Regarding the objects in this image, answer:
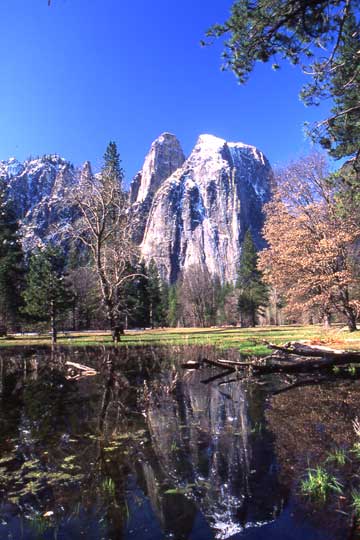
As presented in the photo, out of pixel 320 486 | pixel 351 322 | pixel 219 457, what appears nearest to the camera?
pixel 320 486

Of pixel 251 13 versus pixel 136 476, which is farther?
pixel 251 13

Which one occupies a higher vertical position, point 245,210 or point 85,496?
point 245,210

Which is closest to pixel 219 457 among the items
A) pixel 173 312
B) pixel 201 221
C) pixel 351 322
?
pixel 351 322

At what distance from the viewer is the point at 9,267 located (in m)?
53.4

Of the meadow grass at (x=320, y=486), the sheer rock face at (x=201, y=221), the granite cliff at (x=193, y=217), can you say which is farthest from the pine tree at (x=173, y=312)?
the meadow grass at (x=320, y=486)

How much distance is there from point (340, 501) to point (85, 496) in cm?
317

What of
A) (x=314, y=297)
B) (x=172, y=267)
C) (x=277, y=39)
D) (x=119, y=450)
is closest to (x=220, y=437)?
(x=119, y=450)

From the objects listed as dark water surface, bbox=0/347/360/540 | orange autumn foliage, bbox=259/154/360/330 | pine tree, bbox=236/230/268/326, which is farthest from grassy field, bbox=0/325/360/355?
pine tree, bbox=236/230/268/326

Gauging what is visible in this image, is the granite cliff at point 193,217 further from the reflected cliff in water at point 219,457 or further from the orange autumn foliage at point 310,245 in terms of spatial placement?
the reflected cliff in water at point 219,457

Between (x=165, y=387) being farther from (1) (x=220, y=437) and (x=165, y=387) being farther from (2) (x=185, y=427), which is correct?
(1) (x=220, y=437)

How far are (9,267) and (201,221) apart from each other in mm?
142260

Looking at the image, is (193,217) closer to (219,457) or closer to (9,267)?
(9,267)

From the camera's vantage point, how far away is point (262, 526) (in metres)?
4.21

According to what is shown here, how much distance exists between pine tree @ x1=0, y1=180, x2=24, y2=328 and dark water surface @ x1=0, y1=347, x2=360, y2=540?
45614mm
